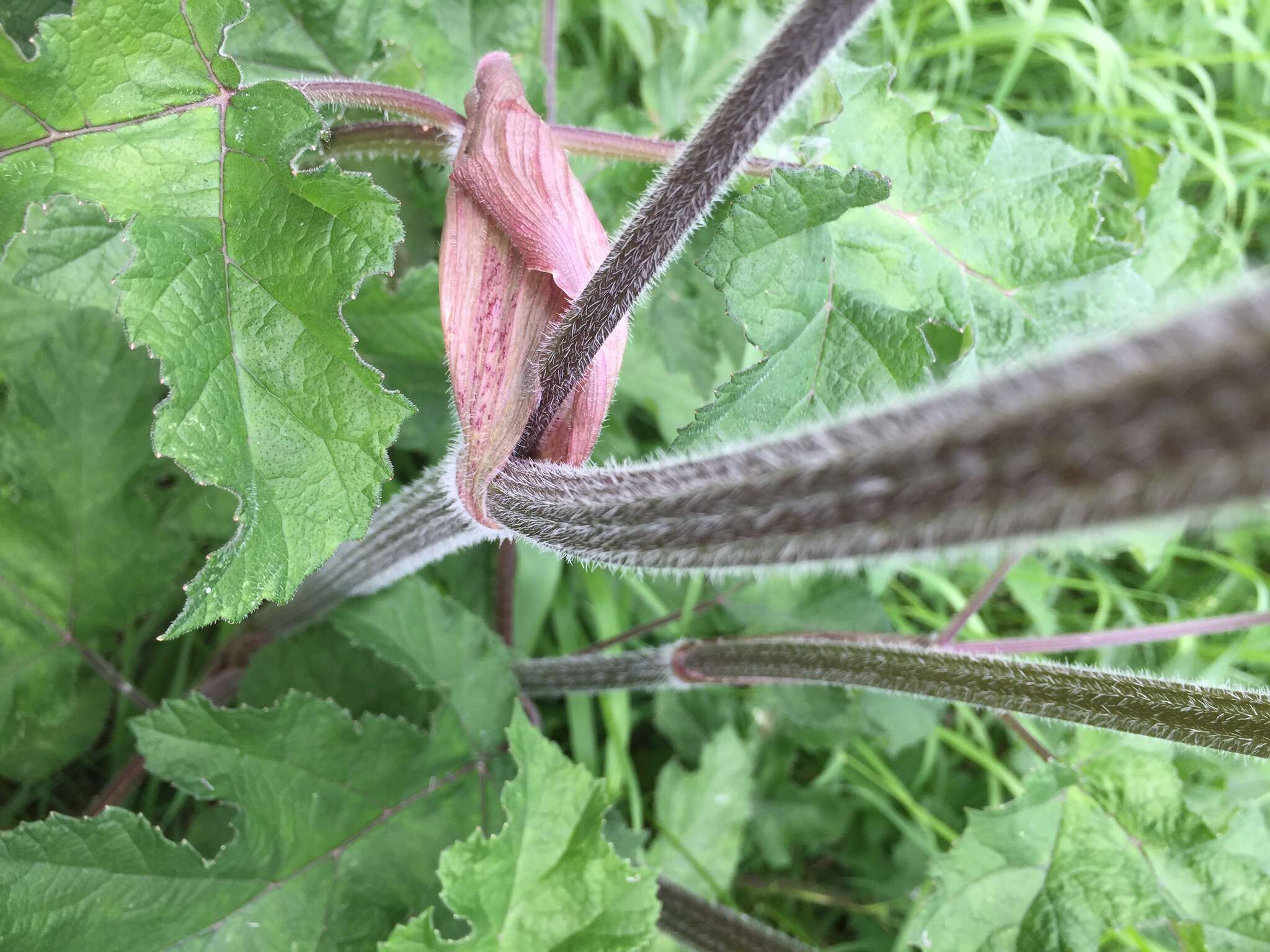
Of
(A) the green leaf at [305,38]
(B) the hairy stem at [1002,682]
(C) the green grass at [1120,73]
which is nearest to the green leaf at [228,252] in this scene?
(A) the green leaf at [305,38]

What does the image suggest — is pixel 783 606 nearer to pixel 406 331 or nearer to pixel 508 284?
pixel 406 331

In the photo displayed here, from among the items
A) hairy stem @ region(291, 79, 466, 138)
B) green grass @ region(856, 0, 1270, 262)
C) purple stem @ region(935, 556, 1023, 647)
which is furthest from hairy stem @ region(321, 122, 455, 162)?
green grass @ region(856, 0, 1270, 262)

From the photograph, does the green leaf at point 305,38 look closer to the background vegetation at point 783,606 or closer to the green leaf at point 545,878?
the background vegetation at point 783,606

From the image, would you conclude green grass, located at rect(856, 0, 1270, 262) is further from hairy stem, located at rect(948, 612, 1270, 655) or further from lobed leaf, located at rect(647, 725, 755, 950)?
lobed leaf, located at rect(647, 725, 755, 950)

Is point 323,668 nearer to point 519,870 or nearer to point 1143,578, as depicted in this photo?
point 519,870

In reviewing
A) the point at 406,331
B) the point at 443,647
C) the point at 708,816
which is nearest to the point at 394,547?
the point at 443,647

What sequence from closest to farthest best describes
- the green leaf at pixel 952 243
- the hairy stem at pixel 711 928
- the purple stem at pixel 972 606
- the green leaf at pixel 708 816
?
the green leaf at pixel 952 243 < the purple stem at pixel 972 606 < the hairy stem at pixel 711 928 < the green leaf at pixel 708 816

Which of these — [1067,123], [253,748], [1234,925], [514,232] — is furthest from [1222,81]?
[253,748]
